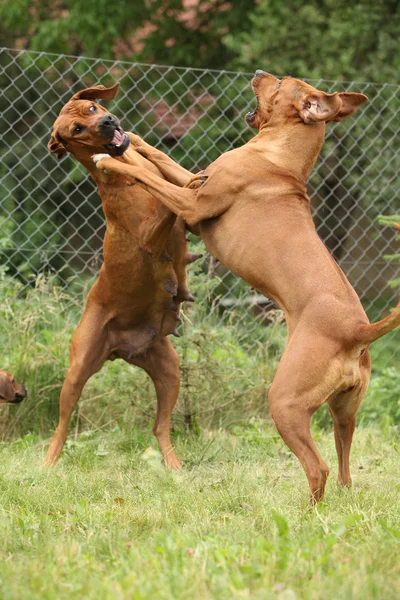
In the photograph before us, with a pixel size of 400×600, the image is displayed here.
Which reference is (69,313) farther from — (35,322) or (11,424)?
(11,424)

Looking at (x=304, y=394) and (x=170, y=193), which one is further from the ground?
(x=170, y=193)

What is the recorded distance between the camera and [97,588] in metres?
2.59

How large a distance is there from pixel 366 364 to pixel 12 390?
91.5 inches

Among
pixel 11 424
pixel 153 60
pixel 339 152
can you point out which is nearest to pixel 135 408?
pixel 11 424

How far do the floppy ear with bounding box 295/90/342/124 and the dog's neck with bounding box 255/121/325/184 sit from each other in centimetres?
7

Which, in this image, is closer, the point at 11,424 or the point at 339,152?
the point at 11,424

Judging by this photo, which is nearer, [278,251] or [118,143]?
[278,251]

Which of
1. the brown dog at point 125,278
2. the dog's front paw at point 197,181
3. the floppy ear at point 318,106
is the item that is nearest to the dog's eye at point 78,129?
the brown dog at point 125,278

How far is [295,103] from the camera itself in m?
4.34

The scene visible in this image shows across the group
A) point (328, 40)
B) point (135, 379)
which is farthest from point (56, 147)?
point (328, 40)

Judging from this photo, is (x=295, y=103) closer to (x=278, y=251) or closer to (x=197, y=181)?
(x=197, y=181)

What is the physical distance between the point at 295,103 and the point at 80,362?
76.6 inches

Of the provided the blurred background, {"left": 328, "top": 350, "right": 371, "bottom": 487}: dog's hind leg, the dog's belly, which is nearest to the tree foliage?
the blurred background

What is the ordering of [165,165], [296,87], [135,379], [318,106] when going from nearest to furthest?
[318,106] < [296,87] < [165,165] < [135,379]
